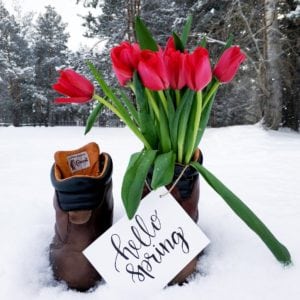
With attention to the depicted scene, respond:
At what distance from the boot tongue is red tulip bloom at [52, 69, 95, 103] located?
3.6 inches

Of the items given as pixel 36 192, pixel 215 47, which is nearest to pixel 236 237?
pixel 36 192

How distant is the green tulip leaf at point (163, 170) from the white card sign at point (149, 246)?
4 centimetres

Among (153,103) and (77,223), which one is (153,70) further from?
(77,223)

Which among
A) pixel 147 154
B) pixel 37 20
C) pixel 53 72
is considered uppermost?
pixel 147 154

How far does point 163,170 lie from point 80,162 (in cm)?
17

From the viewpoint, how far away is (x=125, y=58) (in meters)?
0.37

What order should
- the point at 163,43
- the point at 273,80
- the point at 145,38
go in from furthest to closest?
the point at 163,43
the point at 273,80
the point at 145,38

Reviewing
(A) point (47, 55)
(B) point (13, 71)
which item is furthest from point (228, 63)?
(A) point (47, 55)

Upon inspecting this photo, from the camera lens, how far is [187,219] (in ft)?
1.31

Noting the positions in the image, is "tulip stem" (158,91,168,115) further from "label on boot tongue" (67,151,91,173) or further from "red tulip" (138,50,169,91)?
"label on boot tongue" (67,151,91,173)

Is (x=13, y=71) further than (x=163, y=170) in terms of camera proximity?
Yes

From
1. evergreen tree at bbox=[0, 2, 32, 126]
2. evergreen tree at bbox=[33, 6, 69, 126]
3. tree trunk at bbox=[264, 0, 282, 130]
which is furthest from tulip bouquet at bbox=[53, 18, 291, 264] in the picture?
evergreen tree at bbox=[33, 6, 69, 126]

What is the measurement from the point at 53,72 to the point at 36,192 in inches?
450

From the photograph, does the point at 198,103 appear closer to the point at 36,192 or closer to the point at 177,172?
the point at 177,172
